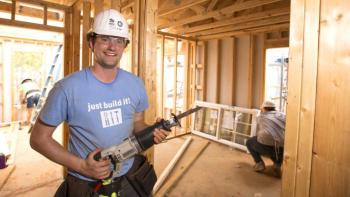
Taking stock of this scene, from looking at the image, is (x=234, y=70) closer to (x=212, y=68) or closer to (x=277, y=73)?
(x=212, y=68)

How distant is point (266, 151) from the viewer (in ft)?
10.9

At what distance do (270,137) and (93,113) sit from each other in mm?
2755

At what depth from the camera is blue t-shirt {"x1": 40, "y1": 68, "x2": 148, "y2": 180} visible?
1071mm

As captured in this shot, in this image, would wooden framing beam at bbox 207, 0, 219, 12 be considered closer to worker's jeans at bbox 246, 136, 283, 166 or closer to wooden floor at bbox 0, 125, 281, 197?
worker's jeans at bbox 246, 136, 283, 166

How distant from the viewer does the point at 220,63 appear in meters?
4.93

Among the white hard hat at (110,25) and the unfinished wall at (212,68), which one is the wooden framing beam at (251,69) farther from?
the white hard hat at (110,25)

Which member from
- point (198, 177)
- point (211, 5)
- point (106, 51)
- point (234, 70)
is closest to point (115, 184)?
point (106, 51)

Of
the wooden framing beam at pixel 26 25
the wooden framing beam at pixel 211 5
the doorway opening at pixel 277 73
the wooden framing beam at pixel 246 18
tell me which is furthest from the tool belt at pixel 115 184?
the doorway opening at pixel 277 73

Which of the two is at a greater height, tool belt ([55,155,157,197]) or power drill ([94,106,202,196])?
power drill ([94,106,202,196])

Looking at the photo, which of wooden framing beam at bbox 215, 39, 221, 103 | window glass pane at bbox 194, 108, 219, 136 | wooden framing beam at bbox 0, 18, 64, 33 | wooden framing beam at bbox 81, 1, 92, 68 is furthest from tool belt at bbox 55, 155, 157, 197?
wooden framing beam at bbox 215, 39, 221, 103

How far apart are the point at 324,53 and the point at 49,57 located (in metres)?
6.95

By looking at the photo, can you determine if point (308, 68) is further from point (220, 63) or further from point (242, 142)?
point (220, 63)

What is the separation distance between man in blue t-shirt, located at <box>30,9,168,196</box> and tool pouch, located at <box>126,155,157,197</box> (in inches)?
1.4

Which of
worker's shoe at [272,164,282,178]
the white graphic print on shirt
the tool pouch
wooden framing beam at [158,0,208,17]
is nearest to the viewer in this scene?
the white graphic print on shirt
